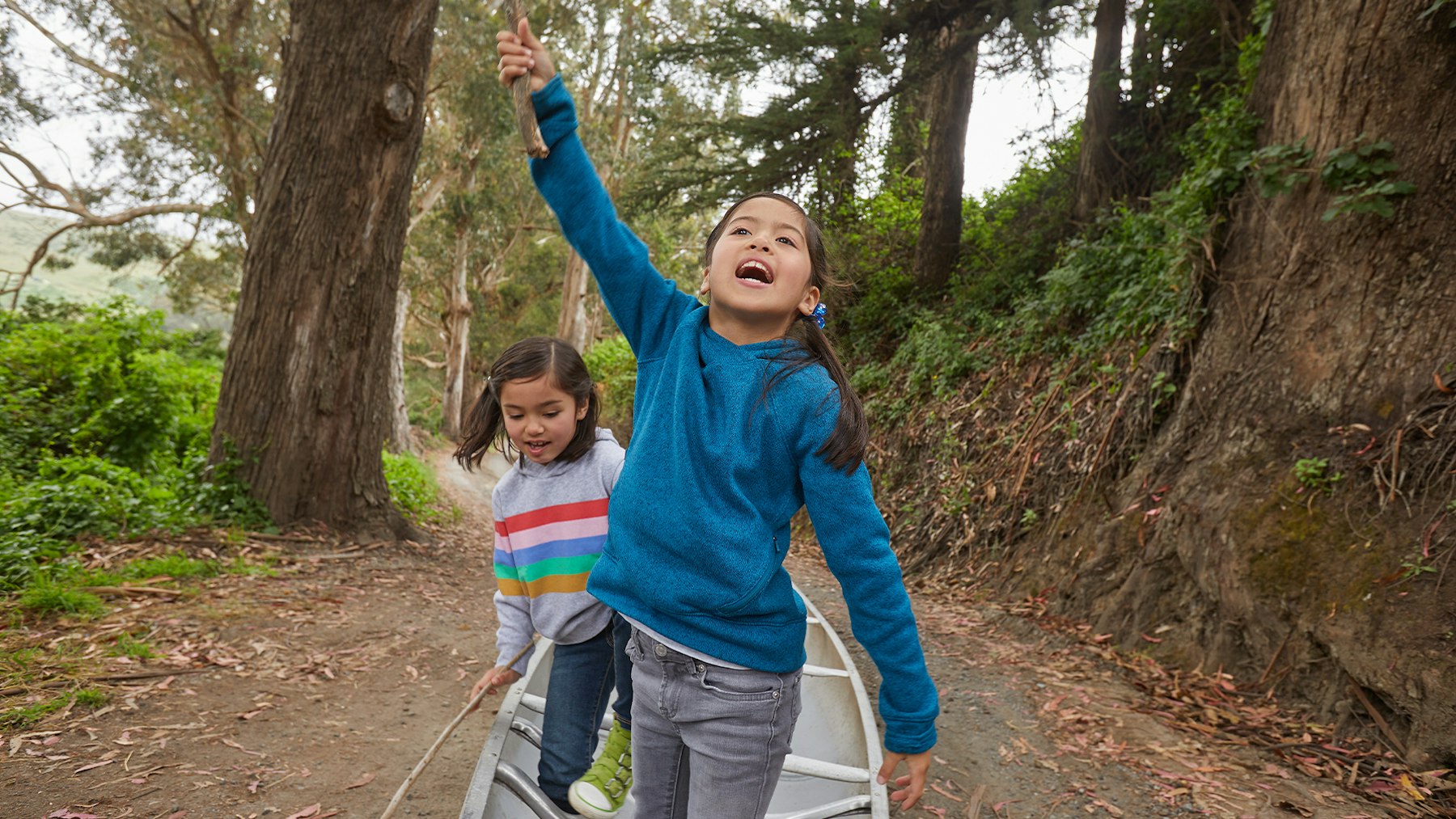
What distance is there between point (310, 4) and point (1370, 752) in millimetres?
7918

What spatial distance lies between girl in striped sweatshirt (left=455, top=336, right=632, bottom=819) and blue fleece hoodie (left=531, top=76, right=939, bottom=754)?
821 millimetres

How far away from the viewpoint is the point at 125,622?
4238mm

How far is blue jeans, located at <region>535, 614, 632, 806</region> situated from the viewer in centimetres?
254

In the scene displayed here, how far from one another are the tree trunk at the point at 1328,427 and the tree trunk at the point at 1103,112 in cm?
328

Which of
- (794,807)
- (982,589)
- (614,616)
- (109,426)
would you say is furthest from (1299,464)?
(109,426)

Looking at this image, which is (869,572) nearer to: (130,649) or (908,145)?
(130,649)

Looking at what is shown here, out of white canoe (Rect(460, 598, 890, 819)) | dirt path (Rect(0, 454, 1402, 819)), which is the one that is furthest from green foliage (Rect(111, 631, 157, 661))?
white canoe (Rect(460, 598, 890, 819))

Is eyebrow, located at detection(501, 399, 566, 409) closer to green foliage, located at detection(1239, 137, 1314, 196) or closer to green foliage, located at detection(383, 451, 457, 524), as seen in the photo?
green foliage, located at detection(1239, 137, 1314, 196)

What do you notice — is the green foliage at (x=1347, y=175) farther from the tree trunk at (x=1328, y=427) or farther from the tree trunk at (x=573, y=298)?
the tree trunk at (x=573, y=298)

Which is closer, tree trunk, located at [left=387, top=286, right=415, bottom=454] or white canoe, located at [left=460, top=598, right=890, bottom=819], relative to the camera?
white canoe, located at [left=460, top=598, right=890, bottom=819]

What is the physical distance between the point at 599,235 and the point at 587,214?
0.05 meters

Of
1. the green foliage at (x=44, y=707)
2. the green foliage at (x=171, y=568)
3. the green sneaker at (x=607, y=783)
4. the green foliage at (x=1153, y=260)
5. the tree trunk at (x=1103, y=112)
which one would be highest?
the tree trunk at (x=1103, y=112)

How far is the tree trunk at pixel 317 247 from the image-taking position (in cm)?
613

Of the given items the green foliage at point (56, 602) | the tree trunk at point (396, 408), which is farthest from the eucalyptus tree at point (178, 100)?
the green foliage at point (56, 602)
